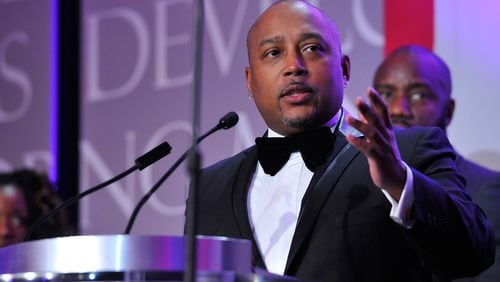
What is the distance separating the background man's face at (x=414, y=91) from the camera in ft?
12.1

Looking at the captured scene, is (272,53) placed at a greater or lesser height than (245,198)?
greater

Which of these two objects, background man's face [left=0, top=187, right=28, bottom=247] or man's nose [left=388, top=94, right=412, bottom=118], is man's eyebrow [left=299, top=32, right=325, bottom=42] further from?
background man's face [left=0, top=187, right=28, bottom=247]

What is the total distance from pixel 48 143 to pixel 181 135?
1.10m

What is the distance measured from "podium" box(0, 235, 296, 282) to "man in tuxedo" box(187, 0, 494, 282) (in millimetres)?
467

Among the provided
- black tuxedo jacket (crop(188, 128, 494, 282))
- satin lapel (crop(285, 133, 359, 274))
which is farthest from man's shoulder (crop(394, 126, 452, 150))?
satin lapel (crop(285, 133, 359, 274))

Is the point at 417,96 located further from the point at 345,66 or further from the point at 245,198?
the point at 245,198

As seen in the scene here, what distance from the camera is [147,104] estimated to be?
4809mm

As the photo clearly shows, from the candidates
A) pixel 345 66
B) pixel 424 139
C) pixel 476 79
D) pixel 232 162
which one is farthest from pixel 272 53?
pixel 476 79

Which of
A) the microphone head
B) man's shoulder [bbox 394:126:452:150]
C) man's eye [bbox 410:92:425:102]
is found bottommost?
man's shoulder [bbox 394:126:452:150]

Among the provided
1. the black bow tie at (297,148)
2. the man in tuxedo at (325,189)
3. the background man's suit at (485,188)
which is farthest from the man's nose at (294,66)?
the background man's suit at (485,188)

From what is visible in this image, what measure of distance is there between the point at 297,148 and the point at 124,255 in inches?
44.8

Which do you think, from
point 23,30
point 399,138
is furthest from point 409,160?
point 23,30

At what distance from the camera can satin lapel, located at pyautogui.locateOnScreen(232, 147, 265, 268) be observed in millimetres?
Result: 2363

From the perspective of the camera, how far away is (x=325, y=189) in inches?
92.0
